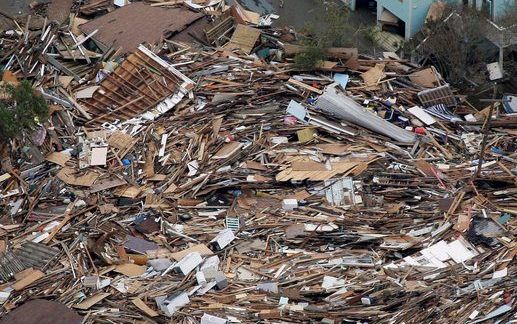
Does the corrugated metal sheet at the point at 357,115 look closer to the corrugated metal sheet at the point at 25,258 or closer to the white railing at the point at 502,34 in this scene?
the white railing at the point at 502,34

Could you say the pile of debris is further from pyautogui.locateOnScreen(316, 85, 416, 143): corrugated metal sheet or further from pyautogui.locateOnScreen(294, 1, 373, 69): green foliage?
pyautogui.locateOnScreen(294, 1, 373, 69): green foliage

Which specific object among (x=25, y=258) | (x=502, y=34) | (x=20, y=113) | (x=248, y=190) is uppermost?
(x=502, y=34)

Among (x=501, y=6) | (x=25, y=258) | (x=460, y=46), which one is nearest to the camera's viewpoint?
(x=25, y=258)

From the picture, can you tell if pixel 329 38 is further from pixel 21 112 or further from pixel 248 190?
pixel 21 112

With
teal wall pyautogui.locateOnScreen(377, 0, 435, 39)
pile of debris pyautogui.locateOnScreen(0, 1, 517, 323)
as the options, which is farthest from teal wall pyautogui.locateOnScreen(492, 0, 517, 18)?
pile of debris pyautogui.locateOnScreen(0, 1, 517, 323)

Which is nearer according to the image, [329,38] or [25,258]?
[25,258]

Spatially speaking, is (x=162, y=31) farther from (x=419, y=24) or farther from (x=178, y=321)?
(x=178, y=321)

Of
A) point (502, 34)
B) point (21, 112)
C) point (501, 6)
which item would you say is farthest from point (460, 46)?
point (21, 112)
